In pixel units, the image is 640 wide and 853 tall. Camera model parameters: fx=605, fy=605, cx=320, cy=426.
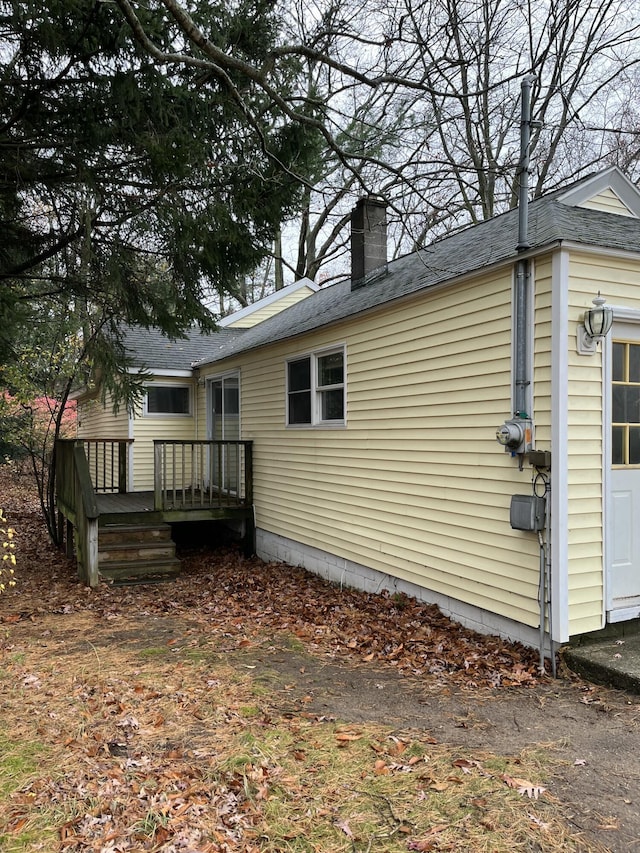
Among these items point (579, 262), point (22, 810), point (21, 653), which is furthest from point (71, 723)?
point (579, 262)

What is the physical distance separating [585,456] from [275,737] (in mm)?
3074

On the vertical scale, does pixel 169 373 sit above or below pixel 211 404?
above

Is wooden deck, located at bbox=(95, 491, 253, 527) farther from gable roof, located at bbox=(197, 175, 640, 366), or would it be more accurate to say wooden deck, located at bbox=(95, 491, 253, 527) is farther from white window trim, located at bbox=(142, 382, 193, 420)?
gable roof, located at bbox=(197, 175, 640, 366)

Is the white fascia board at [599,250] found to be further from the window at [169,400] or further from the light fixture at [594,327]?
the window at [169,400]

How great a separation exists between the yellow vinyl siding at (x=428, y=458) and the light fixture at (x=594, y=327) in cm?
63

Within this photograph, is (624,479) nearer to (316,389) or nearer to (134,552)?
(316,389)

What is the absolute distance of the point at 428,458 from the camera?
625 centimetres

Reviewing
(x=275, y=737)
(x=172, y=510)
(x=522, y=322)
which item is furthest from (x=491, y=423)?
(x=172, y=510)

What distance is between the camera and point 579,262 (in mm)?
4707

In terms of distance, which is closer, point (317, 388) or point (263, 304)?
point (317, 388)

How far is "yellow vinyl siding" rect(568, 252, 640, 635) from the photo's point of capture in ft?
15.4

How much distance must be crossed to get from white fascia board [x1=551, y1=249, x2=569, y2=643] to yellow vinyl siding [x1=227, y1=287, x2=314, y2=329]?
41.7 feet

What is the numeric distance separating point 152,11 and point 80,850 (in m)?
6.13

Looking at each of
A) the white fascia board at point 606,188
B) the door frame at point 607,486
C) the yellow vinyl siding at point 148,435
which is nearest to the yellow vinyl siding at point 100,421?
the yellow vinyl siding at point 148,435
